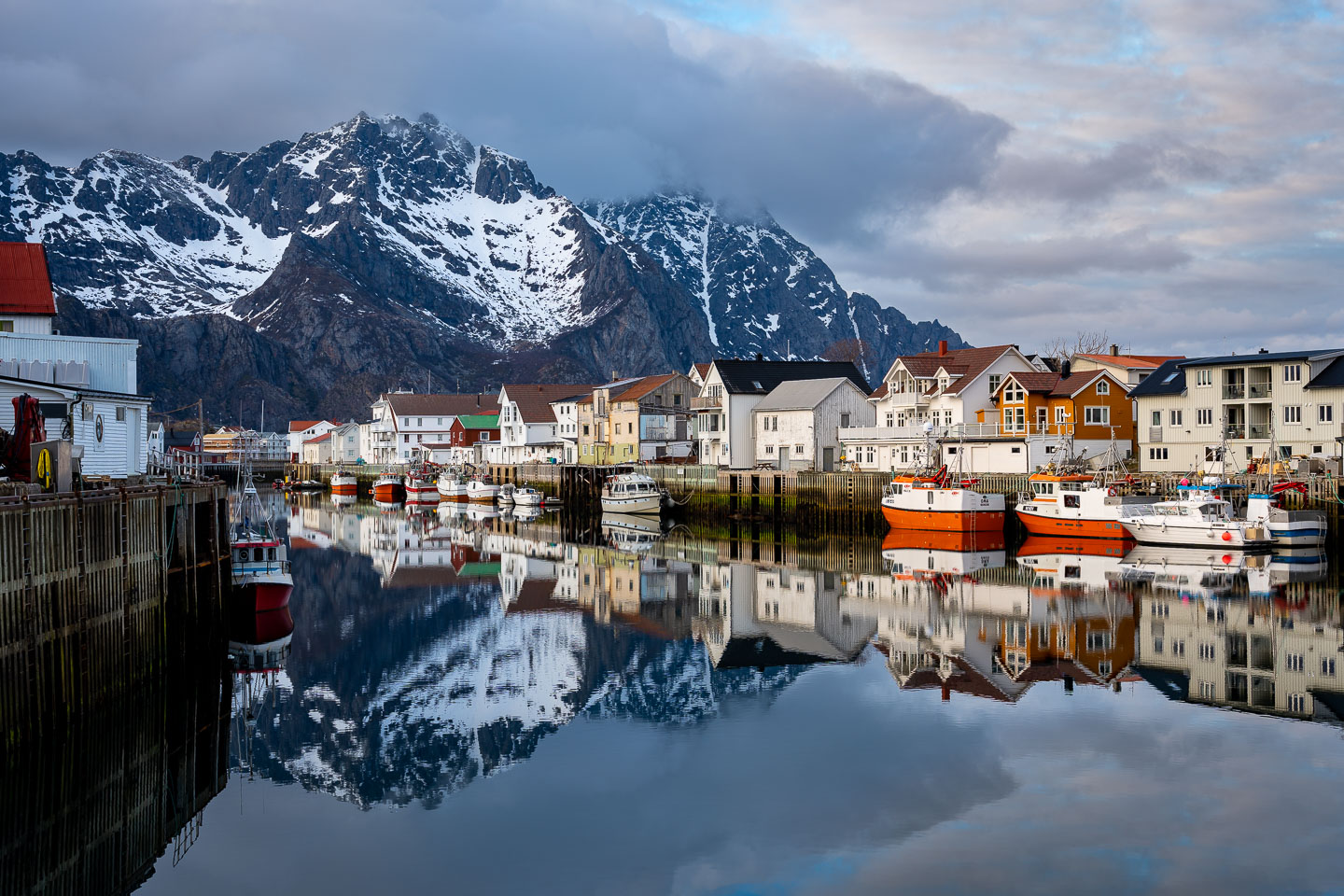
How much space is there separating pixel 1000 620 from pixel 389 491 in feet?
263

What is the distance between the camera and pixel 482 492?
95250 mm

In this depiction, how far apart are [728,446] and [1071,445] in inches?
954

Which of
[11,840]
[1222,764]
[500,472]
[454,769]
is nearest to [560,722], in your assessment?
[454,769]

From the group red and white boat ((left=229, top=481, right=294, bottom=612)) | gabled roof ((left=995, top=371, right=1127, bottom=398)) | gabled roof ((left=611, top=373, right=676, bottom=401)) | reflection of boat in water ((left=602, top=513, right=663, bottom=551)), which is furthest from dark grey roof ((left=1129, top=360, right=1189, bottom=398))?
red and white boat ((left=229, top=481, right=294, bottom=612))

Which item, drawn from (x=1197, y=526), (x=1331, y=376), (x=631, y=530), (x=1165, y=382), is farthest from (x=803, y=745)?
(x=1165, y=382)

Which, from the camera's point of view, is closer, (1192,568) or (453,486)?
(1192,568)

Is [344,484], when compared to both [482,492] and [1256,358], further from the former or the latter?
[1256,358]

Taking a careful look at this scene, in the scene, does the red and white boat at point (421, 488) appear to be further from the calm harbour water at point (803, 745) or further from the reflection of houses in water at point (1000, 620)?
the calm harbour water at point (803, 745)

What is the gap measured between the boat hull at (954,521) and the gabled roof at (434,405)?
9035 cm

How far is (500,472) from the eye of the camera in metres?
106

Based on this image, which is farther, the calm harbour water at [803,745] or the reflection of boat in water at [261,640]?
the reflection of boat in water at [261,640]

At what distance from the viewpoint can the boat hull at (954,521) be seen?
56.2 m

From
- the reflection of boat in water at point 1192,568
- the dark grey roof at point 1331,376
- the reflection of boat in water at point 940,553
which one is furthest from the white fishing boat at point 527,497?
the dark grey roof at point 1331,376

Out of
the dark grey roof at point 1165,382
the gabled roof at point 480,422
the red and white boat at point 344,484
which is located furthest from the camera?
the gabled roof at point 480,422
